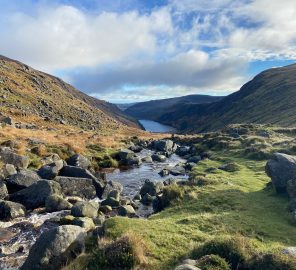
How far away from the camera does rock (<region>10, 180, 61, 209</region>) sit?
31.2 m

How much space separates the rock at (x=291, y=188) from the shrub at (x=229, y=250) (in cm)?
1304

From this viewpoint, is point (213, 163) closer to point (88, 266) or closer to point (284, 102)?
point (88, 266)

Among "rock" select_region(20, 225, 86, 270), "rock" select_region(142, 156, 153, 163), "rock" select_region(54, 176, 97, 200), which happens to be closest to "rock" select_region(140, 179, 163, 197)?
"rock" select_region(54, 176, 97, 200)

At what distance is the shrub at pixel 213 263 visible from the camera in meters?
13.4

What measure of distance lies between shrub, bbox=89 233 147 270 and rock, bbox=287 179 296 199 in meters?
15.6

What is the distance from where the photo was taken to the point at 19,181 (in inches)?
1337

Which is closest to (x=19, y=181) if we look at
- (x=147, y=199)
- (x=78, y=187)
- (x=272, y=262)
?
(x=78, y=187)

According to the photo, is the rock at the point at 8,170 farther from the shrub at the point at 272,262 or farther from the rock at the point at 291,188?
the shrub at the point at 272,262

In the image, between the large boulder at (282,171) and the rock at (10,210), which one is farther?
the large boulder at (282,171)

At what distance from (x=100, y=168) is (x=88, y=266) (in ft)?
129

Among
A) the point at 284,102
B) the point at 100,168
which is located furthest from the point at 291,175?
the point at 284,102

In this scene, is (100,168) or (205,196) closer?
(205,196)

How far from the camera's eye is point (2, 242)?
23.1 metres

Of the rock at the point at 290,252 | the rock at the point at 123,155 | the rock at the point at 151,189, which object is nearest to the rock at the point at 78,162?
the rock at the point at 123,155
